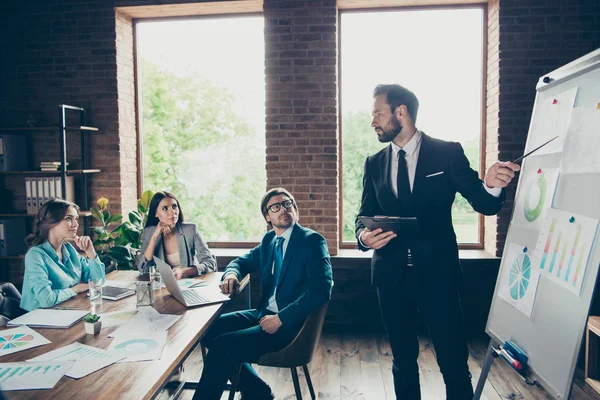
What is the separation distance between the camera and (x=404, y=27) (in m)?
4.28

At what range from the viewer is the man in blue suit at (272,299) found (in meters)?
2.25

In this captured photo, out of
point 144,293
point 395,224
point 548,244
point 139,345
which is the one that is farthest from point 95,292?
point 548,244

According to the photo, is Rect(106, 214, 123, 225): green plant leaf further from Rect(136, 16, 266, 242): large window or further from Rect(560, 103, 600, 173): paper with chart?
Rect(560, 103, 600, 173): paper with chart

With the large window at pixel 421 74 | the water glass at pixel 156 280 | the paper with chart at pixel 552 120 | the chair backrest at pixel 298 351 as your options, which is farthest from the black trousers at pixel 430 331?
the large window at pixel 421 74

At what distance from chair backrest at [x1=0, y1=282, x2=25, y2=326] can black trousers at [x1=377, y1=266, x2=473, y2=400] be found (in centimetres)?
197

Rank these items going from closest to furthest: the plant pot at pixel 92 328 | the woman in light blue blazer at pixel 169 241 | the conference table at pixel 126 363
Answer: the conference table at pixel 126 363, the plant pot at pixel 92 328, the woman in light blue blazer at pixel 169 241

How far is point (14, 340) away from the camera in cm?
182

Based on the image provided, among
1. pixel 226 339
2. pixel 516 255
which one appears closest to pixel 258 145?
pixel 226 339

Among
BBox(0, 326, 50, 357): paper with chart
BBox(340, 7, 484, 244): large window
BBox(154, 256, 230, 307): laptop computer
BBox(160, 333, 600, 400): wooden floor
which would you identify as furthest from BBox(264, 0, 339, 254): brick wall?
BBox(0, 326, 50, 357): paper with chart

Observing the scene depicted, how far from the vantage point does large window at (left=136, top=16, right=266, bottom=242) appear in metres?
4.46

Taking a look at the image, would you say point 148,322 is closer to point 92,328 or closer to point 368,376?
point 92,328

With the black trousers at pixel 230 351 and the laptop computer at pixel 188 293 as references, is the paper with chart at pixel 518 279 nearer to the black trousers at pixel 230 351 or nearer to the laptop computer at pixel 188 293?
the black trousers at pixel 230 351

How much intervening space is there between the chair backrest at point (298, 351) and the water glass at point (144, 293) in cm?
63

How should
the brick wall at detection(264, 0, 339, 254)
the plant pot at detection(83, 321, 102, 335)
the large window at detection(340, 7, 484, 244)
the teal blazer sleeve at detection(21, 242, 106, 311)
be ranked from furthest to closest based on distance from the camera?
the large window at detection(340, 7, 484, 244)
the brick wall at detection(264, 0, 339, 254)
the teal blazer sleeve at detection(21, 242, 106, 311)
the plant pot at detection(83, 321, 102, 335)
